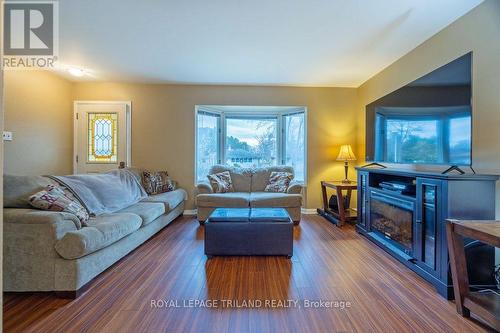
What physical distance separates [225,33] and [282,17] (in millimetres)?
653

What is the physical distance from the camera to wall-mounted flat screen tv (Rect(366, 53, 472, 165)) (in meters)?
2.06

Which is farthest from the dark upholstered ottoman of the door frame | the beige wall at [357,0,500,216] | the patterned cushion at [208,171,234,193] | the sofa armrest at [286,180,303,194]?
the door frame

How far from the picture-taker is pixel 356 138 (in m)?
4.51

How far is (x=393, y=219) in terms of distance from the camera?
2711 millimetres

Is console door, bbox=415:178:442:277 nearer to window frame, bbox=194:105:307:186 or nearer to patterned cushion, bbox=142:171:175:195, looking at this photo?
window frame, bbox=194:105:307:186

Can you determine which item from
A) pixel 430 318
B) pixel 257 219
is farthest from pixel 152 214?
pixel 430 318

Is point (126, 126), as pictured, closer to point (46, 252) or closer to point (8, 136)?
point (8, 136)

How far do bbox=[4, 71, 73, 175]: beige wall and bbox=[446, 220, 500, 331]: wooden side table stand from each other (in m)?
4.92

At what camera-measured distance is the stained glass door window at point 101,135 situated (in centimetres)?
435

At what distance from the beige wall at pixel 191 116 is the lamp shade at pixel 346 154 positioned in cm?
31

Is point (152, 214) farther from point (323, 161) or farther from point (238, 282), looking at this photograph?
point (323, 161)

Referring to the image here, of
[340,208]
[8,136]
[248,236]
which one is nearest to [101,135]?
[8,136]

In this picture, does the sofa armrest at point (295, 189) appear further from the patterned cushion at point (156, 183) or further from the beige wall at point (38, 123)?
the beige wall at point (38, 123)

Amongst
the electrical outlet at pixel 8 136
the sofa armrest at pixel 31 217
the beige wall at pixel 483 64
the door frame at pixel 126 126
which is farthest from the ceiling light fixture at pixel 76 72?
the beige wall at pixel 483 64
